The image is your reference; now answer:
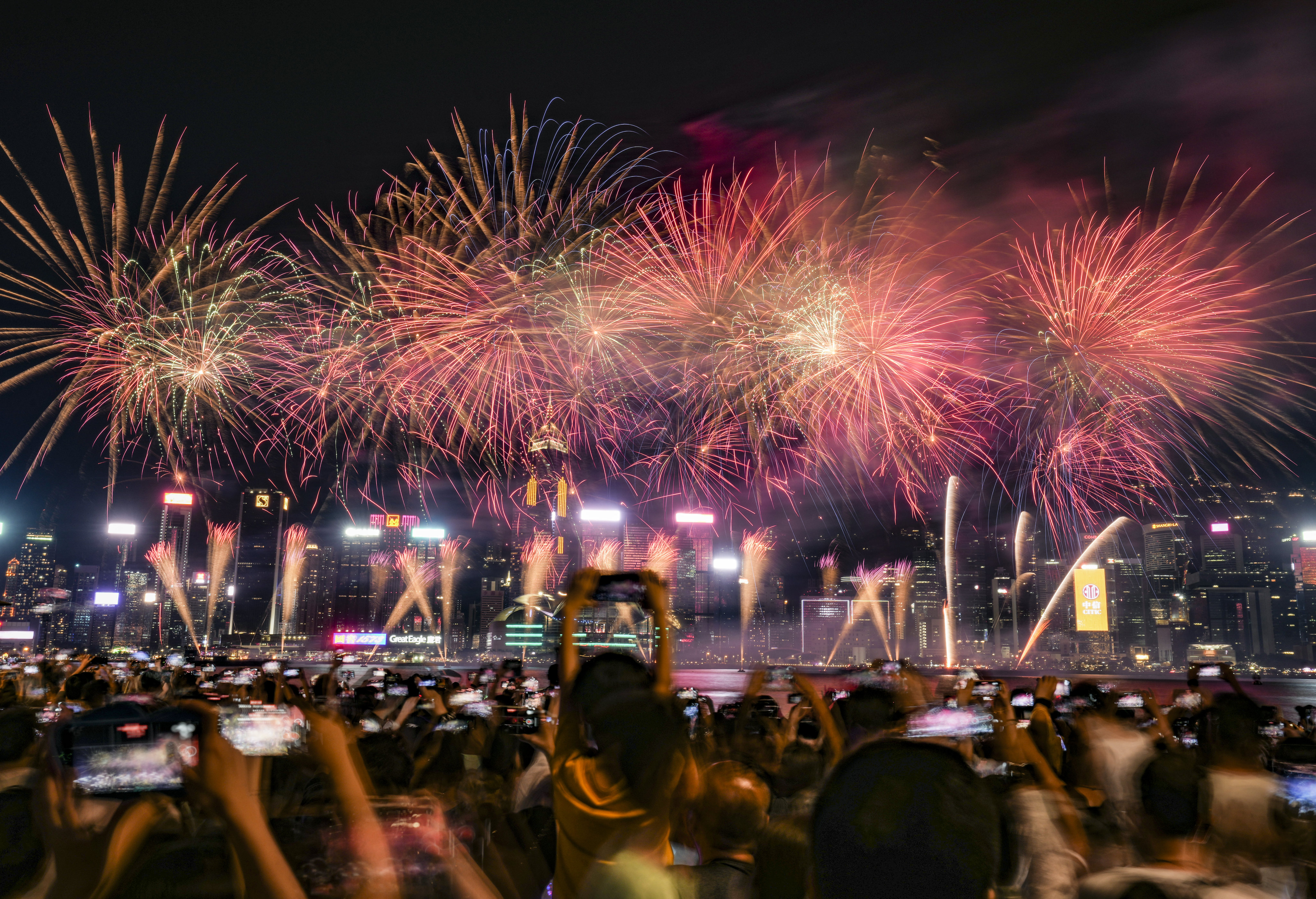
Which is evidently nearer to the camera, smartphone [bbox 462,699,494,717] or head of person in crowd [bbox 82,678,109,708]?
smartphone [bbox 462,699,494,717]

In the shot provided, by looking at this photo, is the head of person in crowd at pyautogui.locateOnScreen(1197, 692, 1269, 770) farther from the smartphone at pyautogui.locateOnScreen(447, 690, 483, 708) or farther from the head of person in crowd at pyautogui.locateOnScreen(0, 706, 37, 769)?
the smartphone at pyautogui.locateOnScreen(447, 690, 483, 708)

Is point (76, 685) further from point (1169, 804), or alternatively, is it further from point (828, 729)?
point (1169, 804)

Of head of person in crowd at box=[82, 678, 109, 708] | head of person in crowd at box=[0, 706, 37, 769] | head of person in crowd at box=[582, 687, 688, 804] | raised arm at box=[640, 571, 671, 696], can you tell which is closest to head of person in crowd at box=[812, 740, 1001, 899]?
head of person in crowd at box=[582, 687, 688, 804]

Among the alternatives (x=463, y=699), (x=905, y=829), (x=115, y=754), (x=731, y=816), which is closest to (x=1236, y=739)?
(x=731, y=816)

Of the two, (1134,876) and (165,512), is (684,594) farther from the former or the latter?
(1134,876)

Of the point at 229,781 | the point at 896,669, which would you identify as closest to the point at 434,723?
the point at 896,669
